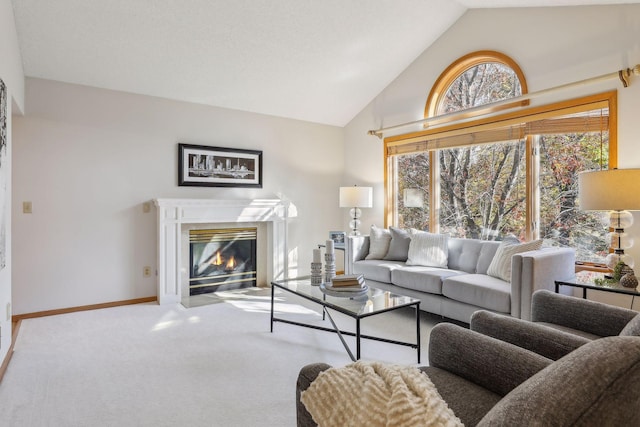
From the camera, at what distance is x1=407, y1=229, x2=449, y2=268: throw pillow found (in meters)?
4.01

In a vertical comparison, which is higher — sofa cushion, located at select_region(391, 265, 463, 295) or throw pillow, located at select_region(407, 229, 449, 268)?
throw pillow, located at select_region(407, 229, 449, 268)

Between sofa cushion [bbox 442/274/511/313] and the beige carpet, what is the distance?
46cm

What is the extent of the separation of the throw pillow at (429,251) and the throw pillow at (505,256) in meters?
0.57

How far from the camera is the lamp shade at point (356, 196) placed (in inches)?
203

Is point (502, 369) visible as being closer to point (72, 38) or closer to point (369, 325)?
point (369, 325)

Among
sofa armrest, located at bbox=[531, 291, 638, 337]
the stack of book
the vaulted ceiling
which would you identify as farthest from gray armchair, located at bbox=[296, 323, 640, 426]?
the vaulted ceiling

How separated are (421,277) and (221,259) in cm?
253

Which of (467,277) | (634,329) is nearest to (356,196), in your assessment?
(467,277)

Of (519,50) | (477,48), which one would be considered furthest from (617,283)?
(477,48)

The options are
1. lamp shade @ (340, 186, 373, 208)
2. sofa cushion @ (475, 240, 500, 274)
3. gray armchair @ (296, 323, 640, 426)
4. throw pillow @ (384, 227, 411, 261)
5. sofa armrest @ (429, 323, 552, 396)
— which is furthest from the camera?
lamp shade @ (340, 186, 373, 208)

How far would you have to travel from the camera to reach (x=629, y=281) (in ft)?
8.55

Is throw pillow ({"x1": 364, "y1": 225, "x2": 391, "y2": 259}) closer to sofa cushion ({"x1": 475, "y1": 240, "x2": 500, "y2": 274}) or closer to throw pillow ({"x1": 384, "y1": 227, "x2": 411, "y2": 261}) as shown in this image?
throw pillow ({"x1": 384, "y1": 227, "x2": 411, "y2": 261})

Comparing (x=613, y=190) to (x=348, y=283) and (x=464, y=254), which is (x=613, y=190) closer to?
(x=464, y=254)

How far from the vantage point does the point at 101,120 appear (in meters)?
4.07
